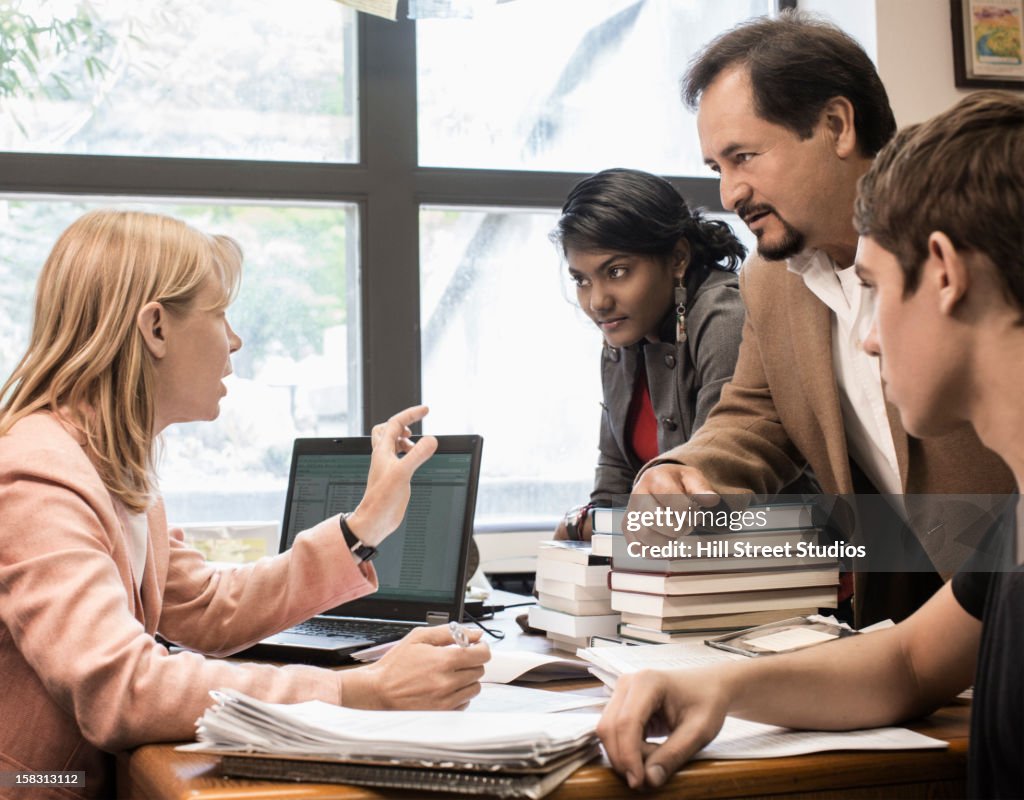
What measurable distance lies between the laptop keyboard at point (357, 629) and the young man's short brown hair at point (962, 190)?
0.91m

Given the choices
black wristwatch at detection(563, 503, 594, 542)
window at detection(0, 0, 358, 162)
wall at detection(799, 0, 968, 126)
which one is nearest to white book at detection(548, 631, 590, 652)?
black wristwatch at detection(563, 503, 594, 542)

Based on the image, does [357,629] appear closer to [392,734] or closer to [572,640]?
[572,640]

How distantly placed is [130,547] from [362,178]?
1.87 m

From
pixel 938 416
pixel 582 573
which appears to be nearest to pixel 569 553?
pixel 582 573

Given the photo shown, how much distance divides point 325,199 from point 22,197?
0.74 metres

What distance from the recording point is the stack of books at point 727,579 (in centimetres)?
131

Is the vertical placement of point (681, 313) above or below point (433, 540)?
above

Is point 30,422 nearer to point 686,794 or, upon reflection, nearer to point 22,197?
point 686,794

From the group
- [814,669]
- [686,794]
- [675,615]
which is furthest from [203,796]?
[675,615]

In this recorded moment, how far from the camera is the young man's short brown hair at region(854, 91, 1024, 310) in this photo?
2.83 feet

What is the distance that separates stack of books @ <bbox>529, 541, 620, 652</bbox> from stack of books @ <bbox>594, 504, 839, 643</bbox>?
56 millimetres

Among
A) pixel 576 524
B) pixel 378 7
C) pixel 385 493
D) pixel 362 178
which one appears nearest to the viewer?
pixel 385 493

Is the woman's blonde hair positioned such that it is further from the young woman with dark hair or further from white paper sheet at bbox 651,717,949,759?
the young woman with dark hair

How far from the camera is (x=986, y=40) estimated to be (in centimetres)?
309
